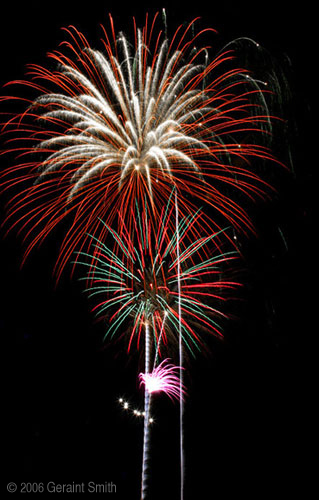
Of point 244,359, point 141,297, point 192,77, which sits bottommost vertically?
point 141,297

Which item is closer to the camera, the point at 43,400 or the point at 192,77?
the point at 192,77

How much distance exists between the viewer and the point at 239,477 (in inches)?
709

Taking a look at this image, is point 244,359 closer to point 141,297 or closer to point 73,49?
point 141,297

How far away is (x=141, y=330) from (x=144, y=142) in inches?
268

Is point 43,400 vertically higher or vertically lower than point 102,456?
higher

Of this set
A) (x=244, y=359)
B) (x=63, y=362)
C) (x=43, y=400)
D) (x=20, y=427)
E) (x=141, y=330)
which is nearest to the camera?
(x=141, y=330)

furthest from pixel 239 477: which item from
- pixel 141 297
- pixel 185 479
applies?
pixel 141 297

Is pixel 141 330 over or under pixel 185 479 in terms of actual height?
over

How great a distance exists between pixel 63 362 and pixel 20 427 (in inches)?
130

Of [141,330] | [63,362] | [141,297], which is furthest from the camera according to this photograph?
[63,362]

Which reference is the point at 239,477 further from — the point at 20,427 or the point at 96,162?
the point at 96,162

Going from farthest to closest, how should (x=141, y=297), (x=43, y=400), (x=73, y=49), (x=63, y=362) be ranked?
(x=63, y=362), (x=43, y=400), (x=141, y=297), (x=73, y=49)

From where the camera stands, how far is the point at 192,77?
333 inches

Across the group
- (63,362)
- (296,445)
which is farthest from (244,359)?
(63,362)
